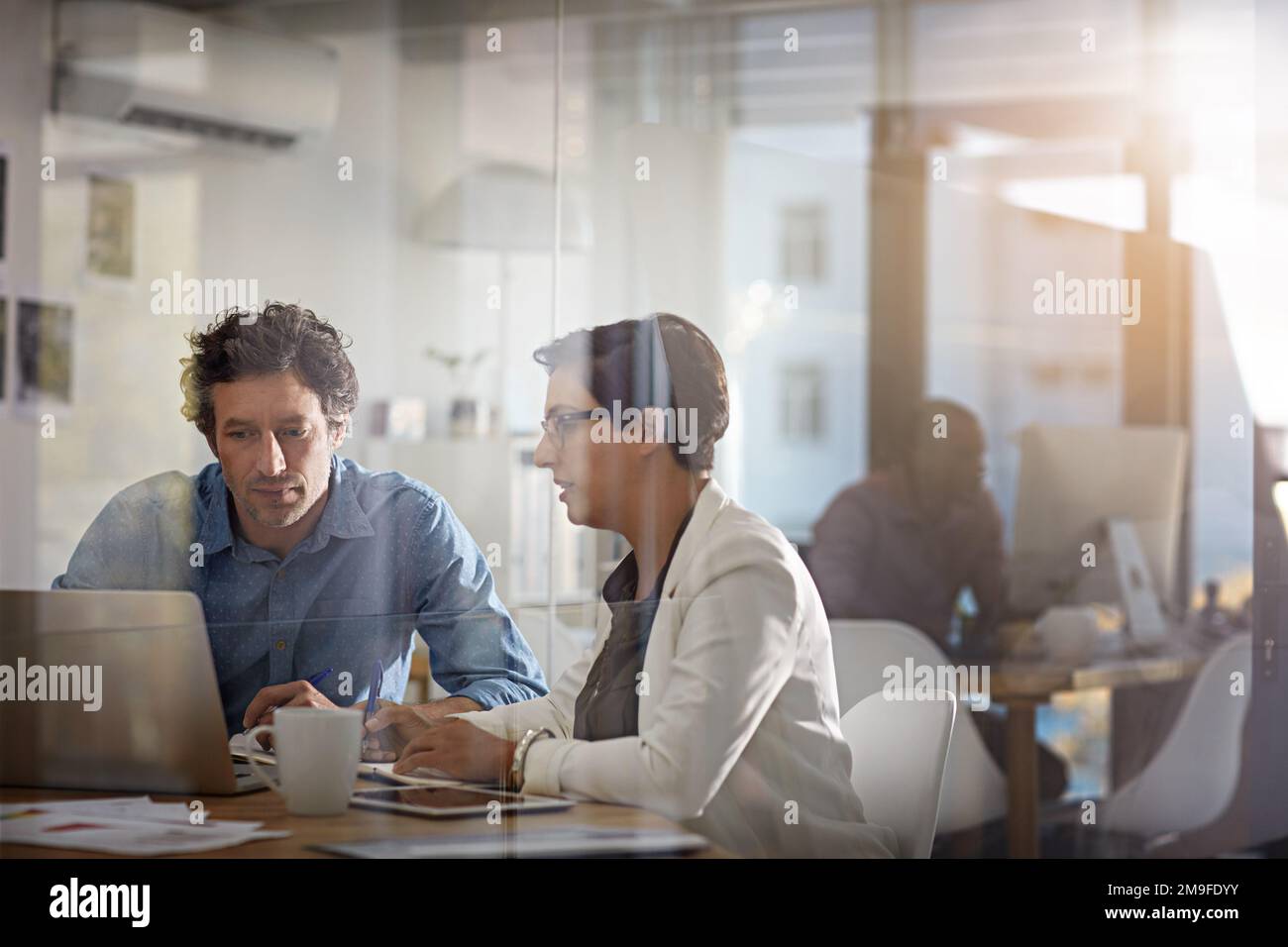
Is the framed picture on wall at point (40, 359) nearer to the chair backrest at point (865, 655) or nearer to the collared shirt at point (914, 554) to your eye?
the collared shirt at point (914, 554)

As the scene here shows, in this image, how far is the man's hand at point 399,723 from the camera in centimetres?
130

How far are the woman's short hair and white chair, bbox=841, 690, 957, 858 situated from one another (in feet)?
1.16

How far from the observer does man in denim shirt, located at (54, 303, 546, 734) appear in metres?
1.38

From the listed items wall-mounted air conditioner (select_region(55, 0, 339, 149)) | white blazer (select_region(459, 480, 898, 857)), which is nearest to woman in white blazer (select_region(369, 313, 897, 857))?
white blazer (select_region(459, 480, 898, 857))

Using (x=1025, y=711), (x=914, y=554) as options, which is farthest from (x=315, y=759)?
(x=914, y=554)

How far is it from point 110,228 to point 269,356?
2.13 meters

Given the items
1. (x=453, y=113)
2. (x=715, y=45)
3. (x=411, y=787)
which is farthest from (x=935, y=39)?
(x=411, y=787)

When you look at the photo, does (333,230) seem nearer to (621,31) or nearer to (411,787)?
(411,787)

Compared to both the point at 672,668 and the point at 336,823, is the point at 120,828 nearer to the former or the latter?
the point at 336,823

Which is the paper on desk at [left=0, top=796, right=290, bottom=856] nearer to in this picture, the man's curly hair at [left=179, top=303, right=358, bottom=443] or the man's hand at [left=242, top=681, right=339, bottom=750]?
the man's hand at [left=242, top=681, right=339, bottom=750]

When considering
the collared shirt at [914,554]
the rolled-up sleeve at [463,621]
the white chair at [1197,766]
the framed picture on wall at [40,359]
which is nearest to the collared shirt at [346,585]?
the rolled-up sleeve at [463,621]

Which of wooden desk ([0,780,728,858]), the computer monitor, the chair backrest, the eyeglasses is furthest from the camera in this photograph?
the computer monitor

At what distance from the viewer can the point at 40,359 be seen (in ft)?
10.4

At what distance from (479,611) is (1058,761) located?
7.14 feet
